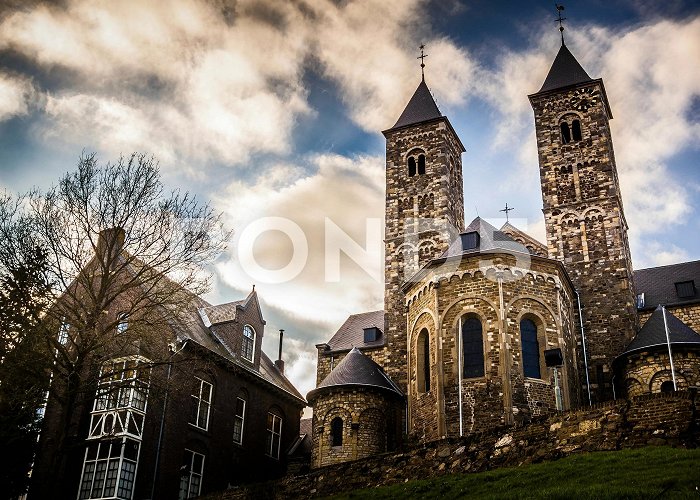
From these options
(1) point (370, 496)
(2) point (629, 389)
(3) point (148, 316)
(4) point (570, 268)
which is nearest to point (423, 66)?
(4) point (570, 268)

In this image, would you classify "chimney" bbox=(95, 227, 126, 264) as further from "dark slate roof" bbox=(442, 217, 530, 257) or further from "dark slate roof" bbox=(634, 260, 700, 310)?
"dark slate roof" bbox=(634, 260, 700, 310)

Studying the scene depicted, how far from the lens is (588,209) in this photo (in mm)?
35750

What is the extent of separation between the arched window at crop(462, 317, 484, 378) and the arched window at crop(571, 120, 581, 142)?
14.7m

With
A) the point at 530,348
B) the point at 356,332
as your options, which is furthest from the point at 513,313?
the point at 356,332

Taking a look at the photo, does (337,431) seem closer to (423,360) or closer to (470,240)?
(423,360)

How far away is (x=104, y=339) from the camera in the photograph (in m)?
21.0

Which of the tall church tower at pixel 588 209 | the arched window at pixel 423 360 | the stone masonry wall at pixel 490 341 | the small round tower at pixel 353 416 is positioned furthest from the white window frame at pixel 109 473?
the tall church tower at pixel 588 209

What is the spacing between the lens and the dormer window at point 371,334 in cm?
3788

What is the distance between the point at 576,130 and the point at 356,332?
52.8ft

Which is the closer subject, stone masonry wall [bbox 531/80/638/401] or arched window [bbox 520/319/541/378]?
arched window [bbox 520/319/541/378]

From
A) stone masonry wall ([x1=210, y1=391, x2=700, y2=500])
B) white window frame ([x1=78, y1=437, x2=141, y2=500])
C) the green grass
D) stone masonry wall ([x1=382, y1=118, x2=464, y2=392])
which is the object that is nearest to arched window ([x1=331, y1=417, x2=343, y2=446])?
stone masonry wall ([x1=382, y1=118, x2=464, y2=392])

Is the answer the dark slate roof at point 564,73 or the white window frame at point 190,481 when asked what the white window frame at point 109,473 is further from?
the dark slate roof at point 564,73

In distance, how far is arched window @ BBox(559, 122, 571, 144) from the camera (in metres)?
38.2

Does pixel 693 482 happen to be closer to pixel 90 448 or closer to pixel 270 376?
pixel 90 448
